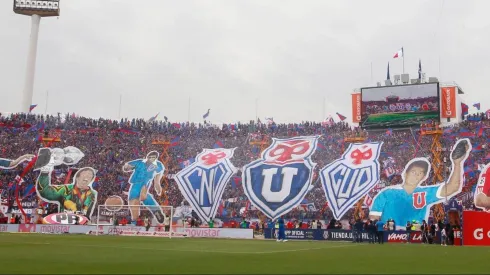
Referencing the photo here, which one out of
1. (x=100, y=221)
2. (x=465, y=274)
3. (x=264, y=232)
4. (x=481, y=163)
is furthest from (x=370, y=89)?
(x=465, y=274)

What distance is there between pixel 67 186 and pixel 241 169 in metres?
19.8

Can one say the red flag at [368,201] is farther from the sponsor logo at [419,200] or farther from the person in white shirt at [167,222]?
the person in white shirt at [167,222]

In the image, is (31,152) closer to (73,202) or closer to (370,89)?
(73,202)

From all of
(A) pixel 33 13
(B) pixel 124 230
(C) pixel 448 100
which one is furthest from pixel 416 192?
(A) pixel 33 13

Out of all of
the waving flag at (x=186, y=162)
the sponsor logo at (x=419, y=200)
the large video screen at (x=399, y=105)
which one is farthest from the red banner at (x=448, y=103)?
the waving flag at (x=186, y=162)

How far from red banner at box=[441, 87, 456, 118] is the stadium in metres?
0.12

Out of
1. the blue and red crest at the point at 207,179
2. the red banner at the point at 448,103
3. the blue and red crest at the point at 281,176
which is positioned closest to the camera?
the blue and red crest at the point at 281,176

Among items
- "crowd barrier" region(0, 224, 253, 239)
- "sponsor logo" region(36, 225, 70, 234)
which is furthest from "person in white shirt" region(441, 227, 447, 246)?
"sponsor logo" region(36, 225, 70, 234)

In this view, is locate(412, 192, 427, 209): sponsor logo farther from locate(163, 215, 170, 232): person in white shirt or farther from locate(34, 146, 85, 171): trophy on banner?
locate(34, 146, 85, 171): trophy on banner

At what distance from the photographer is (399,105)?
63375mm

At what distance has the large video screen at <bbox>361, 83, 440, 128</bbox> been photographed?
202 ft

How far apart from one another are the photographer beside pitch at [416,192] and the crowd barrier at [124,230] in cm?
1434

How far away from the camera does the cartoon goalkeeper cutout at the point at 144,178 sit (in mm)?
58438

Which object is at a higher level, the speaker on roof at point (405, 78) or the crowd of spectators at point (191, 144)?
the speaker on roof at point (405, 78)
